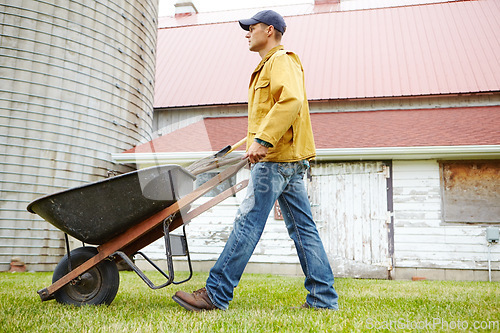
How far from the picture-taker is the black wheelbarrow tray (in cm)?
255

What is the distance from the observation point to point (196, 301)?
241cm

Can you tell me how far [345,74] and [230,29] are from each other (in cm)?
453

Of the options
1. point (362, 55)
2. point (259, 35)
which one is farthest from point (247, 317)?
point (362, 55)

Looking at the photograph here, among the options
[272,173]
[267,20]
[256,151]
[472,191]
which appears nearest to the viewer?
[256,151]

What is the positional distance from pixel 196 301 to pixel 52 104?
5.12 metres

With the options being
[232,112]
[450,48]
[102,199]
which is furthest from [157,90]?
[102,199]

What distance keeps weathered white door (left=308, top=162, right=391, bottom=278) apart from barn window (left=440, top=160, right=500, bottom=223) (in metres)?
1.02

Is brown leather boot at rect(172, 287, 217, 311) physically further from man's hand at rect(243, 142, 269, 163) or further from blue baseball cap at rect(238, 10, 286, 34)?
blue baseball cap at rect(238, 10, 286, 34)

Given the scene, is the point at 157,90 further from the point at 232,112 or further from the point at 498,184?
the point at 498,184

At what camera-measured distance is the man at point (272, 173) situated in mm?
2422

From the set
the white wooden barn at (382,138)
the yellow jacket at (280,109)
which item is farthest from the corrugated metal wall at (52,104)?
the yellow jacket at (280,109)

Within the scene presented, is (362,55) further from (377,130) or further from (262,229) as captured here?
(262,229)

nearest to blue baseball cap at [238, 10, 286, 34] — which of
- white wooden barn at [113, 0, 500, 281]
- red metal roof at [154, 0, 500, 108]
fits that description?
white wooden barn at [113, 0, 500, 281]

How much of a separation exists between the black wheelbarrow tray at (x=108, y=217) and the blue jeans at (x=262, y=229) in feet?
0.85
